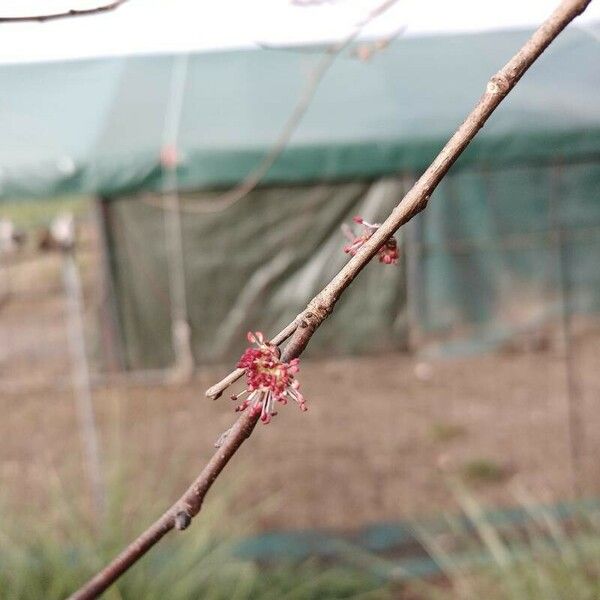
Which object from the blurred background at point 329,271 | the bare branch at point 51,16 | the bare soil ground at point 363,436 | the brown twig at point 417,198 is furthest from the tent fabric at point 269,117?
the brown twig at point 417,198

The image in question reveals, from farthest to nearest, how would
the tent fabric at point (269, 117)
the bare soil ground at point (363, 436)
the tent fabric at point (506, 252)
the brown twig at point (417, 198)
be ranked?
the tent fabric at point (506, 252)
the tent fabric at point (269, 117)
the bare soil ground at point (363, 436)
the brown twig at point (417, 198)

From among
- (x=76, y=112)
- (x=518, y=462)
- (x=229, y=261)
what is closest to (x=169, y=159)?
A: (x=76, y=112)

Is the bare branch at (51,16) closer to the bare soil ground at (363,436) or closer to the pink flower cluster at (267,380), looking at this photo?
the pink flower cluster at (267,380)

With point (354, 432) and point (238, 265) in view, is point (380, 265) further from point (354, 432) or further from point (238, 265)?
point (354, 432)

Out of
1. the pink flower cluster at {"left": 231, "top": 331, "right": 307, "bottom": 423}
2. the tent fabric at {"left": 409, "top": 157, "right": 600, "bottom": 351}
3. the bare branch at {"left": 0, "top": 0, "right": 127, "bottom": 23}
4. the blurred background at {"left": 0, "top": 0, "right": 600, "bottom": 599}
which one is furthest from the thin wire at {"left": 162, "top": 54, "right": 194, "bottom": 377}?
the pink flower cluster at {"left": 231, "top": 331, "right": 307, "bottom": 423}

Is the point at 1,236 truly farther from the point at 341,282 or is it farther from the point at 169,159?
the point at 341,282
